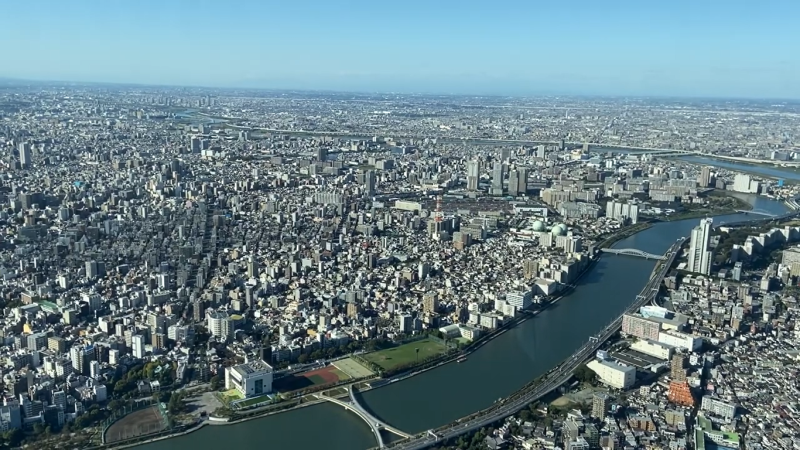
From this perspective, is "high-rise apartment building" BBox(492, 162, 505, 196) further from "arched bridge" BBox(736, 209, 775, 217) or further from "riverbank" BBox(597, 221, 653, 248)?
"arched bridge" BBox(736, 209, 775, 217)

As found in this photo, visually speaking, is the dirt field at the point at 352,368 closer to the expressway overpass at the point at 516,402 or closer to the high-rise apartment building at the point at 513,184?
the expressway overpass at the point at 516,402

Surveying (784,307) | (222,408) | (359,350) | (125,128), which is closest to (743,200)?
(784,307)

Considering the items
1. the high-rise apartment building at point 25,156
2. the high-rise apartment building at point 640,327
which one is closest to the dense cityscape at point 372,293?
the high-rise apartment building at point 640,327

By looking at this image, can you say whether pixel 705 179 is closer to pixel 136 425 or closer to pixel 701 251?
pixel 701 251

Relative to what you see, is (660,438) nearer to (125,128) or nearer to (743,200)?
(743,200)

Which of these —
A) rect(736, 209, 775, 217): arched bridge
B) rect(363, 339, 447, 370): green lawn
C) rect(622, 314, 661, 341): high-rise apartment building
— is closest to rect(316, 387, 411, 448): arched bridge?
rect(363, 339, 447, 370): green lawn

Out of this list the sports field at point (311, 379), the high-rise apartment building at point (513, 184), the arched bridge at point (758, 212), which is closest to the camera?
the sports field at point (311, 379)

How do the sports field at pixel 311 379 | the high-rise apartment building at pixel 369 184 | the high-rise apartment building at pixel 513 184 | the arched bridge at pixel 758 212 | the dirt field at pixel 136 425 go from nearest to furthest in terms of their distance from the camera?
the dirt field at pixel 136 425 → the sports field at pixel 311 379 → the arched bridge at pixel 758 212 → the high-rise apartment building at pixel 369 184 → the high-rise apartment building at pixel 513 184
